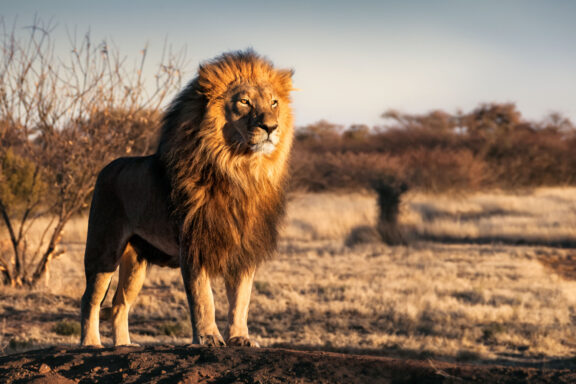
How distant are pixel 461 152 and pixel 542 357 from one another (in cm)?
3523

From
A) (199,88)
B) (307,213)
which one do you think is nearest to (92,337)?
(199,88)

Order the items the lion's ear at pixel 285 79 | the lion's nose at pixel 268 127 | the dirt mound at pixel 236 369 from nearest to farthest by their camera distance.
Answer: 1. the dirt mound at pixel 236 369
2. the lion's nose at pixel 268 127
3. the lion's ear at pixel 285 79

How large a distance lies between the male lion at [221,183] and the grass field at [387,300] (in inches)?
147

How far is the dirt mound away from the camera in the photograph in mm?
3020

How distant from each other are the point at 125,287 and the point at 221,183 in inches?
60.4

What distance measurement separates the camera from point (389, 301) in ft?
36.3

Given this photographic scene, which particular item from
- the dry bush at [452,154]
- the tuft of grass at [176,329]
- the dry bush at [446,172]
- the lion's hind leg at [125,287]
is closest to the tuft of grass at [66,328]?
the tuft of grass at [176,329]

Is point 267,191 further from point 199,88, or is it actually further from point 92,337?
point 92,337

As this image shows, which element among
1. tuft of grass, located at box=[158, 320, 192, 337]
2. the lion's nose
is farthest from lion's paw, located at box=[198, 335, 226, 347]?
tuft of grass, located at box=[158, 320, 192, 337]

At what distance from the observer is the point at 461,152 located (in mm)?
42125

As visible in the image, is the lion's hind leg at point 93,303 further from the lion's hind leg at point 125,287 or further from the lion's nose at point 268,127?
the lion's nose at point 268,127

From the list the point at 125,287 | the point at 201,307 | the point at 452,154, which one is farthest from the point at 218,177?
the point at 452,154

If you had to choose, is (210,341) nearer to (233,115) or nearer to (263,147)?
(263,147)

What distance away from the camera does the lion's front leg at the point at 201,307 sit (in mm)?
4035
